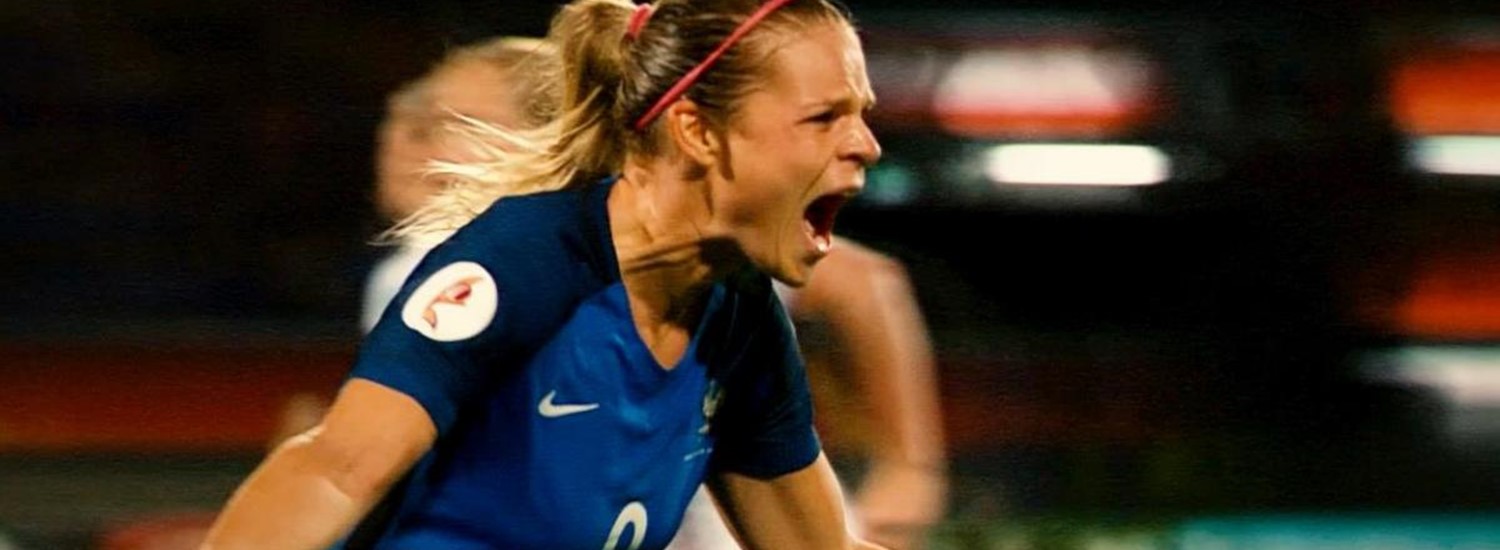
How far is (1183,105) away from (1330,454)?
690 mm

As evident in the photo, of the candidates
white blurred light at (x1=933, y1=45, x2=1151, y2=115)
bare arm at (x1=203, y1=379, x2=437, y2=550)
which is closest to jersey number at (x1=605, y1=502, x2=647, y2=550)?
bare arm at (x1=203, y1=379, x2=437, y2=550)

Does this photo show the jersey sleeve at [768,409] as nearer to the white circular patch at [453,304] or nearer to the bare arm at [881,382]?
the white circular patch at [453,304]

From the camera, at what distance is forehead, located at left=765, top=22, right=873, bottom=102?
1709 millimetres

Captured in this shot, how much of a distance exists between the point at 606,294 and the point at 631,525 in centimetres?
19

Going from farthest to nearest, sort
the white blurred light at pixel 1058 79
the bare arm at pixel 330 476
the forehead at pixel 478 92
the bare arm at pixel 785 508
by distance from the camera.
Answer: the white blurred light at pixel 1058 79, the forehead at pixel 478 92, the bare arm at pixel 785 508, the bare arm at pixel 330 476

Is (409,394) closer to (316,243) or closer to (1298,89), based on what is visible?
(316,243)

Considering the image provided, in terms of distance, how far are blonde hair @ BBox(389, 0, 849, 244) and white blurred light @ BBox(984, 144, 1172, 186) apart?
2.59m

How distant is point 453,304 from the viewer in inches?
62.9

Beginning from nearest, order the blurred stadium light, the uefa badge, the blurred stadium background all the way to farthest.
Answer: the uefa badge
the blurred stadium background
the blurred stadium light

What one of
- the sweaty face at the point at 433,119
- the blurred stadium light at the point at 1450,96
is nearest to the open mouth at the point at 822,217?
the sweaty face at the point at 433,119

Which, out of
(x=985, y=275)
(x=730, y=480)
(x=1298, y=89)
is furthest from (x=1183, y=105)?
(x=730, y=480)

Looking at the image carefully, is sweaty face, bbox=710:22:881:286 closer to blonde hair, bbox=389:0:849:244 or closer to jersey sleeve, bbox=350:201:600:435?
blonde hair, bbox=389:0:849:244

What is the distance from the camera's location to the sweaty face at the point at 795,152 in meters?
1.71

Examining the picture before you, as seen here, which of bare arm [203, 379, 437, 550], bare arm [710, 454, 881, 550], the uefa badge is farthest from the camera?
bare arm [710, 454, 881, 550]
